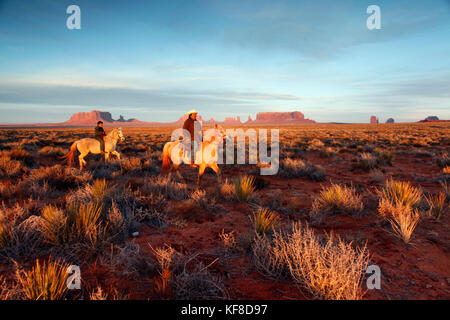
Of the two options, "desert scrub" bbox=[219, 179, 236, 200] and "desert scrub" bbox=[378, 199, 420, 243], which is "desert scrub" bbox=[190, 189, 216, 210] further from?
"desert scrub" bbox=[378, 199, 420, 243]

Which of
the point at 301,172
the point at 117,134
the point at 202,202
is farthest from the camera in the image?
the point at 117,134

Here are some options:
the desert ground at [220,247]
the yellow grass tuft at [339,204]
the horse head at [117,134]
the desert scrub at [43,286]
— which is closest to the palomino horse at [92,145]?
the horse head at [117,134]

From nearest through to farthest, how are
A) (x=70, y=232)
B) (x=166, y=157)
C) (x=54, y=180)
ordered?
1. (x=70, y=232)
2. (x=54, y=180)
3. (x=166, y=157)

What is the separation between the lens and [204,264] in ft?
9.98

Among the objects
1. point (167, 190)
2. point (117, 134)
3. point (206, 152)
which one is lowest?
point (167, 190)

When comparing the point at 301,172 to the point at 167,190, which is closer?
the point at 167,190

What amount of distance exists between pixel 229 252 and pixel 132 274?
1.35 metres

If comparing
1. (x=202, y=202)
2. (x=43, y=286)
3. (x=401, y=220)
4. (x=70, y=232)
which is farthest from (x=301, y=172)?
(x=43, y=286)

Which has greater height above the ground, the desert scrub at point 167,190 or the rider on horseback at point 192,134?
the rider on horseback at point 192,134

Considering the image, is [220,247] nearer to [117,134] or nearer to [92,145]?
[117,134]

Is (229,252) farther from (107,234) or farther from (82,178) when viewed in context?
(82,178)

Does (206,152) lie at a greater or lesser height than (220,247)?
greater

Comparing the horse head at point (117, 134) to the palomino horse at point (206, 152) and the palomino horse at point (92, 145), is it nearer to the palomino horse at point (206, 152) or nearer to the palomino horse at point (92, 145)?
the palomino horse at point (92, 145)
